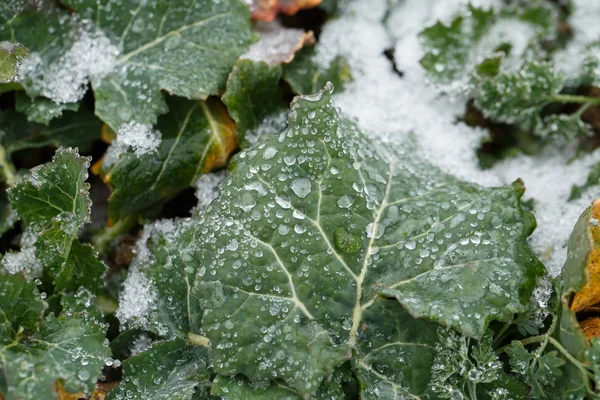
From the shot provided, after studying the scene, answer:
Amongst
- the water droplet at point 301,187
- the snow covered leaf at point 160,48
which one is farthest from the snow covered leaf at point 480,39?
the water droplet at point 301,187

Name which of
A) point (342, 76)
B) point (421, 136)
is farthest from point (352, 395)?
point (342, 76)

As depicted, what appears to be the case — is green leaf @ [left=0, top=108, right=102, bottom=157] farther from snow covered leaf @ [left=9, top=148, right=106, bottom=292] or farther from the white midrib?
the white midrib

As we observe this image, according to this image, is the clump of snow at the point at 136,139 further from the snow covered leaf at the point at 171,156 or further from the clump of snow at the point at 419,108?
the clump of snow at the point at 419,108

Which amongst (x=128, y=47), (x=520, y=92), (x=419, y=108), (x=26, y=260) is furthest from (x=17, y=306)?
(x=520, y=92)

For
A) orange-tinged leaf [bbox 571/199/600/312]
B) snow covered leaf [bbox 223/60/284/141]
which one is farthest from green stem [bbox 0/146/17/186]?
orange-tinged leaf [bbox 571/199/600/312]

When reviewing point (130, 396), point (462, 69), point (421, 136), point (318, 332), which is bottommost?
point (130, 396)

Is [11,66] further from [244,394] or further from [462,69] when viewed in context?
[462,69]
